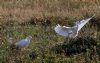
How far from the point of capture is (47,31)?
9.45 m

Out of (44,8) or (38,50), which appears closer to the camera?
(38,50)

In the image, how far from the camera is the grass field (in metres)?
7.03

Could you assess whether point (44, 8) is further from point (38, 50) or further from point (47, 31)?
point (38, 50)

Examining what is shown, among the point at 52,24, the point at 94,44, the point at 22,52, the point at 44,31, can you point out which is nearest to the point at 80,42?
the point at 94,44

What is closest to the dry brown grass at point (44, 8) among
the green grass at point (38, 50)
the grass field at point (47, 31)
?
the grass field at point (47, 31)

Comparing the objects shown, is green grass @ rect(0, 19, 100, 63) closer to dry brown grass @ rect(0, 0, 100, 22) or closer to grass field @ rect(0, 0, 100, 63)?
grass field @ rect(0, 0, 100, 63)

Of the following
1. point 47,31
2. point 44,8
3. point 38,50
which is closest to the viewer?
point 38,50

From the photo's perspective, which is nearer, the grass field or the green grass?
the green grass

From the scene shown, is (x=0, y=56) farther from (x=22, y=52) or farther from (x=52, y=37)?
(x=52, y=37)

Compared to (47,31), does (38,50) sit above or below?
above

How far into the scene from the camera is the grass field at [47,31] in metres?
7.03

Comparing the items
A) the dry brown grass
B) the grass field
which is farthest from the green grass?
the dry brown grass

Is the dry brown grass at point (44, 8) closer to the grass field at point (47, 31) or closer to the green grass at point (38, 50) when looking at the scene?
the grass field at point (47, 31)

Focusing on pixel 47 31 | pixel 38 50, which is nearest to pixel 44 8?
pixel 47 31
